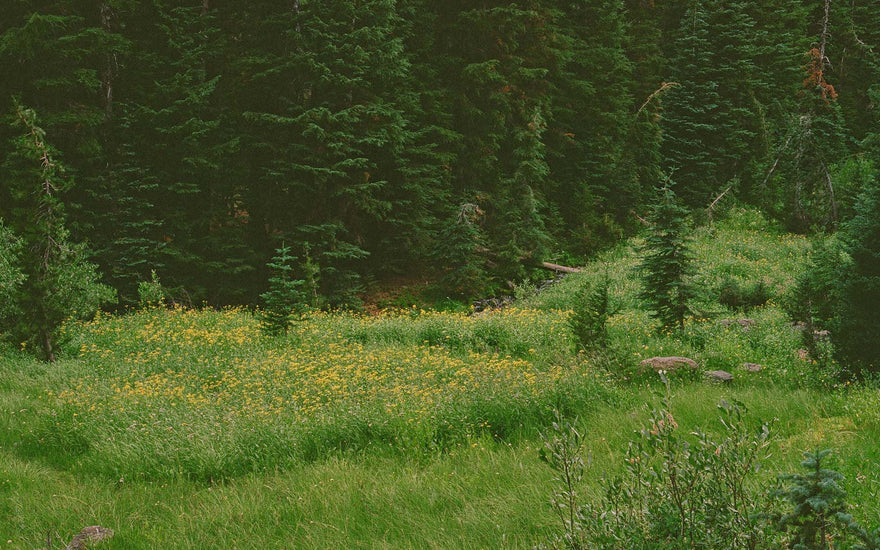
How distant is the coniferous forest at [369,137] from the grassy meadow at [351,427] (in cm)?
745

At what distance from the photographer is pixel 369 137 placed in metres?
20.8

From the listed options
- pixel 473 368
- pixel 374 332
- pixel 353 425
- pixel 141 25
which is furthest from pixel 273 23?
pixel 353 425

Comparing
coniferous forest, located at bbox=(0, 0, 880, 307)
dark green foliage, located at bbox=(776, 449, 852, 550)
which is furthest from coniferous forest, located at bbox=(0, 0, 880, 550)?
coniferous forest, located at bbox=(0, 0, 880, 307)

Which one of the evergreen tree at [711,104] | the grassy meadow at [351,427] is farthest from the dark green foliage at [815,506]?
the evergreen tree at [711,104]

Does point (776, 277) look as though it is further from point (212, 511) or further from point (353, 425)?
point (212, 511)

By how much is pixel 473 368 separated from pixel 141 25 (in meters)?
19.9

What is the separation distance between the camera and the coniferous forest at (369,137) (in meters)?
18.4

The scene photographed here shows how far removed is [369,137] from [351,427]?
51.9 ft

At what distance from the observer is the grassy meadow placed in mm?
4617

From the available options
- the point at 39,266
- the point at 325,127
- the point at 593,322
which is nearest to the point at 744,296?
the point at 593,322

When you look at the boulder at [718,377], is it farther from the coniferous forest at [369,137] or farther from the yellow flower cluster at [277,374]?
the coniferous forest at [369,137]

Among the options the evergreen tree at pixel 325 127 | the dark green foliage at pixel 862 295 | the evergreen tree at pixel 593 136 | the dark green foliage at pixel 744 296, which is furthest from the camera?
the evergreen tree at pixel 593 136

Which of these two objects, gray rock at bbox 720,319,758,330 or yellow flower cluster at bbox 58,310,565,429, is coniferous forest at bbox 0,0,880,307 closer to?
gray rock at bbox 720,319,758,330

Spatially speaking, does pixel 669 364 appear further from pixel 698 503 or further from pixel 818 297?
pixel 698 503
